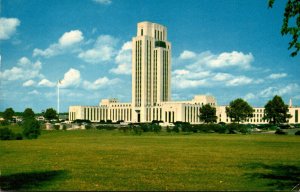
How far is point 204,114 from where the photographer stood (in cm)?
16525

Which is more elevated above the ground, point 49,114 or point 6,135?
point 49,114

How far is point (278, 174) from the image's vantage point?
22.9 m

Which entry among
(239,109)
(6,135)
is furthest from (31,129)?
(239,109)

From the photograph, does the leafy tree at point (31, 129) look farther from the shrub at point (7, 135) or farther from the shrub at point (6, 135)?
the shrub at point (6, 135)

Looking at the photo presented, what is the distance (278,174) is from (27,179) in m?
13.4

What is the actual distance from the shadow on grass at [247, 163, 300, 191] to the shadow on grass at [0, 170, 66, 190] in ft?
34.2

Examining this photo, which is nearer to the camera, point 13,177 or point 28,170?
point 13,177

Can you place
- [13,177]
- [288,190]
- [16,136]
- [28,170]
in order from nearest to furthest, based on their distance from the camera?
[288,190] → [13,177] → [28,170] → [16,136]

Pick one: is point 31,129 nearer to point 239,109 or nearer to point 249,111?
point 239,109

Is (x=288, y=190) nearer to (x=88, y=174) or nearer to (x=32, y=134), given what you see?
(x=88, y=174)

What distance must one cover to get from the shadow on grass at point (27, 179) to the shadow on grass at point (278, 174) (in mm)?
10436

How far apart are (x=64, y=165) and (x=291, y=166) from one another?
14.5m

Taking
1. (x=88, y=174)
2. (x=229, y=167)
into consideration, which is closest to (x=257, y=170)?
(x=229, y=167)

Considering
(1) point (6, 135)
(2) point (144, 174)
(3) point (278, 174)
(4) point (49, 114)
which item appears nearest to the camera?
(2) point (144, 174)
